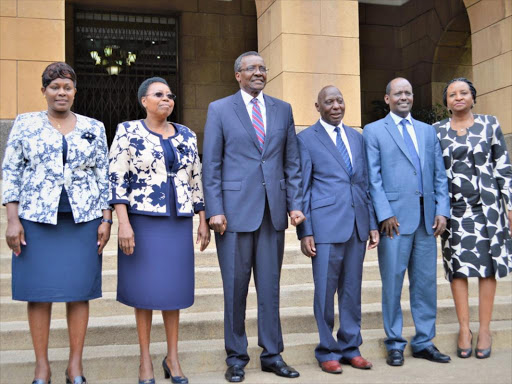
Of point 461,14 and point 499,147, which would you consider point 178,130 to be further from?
point 461,14

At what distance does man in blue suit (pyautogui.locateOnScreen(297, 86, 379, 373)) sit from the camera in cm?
471

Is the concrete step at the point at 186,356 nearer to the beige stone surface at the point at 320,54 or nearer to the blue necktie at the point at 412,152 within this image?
the blue necktie at the point at 412,152

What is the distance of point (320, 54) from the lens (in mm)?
8750

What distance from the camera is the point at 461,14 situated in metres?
12.2

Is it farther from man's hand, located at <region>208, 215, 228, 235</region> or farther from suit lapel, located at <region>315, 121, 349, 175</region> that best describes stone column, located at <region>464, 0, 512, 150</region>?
man's hand, located at <region>208, 215, 228, 235</region>

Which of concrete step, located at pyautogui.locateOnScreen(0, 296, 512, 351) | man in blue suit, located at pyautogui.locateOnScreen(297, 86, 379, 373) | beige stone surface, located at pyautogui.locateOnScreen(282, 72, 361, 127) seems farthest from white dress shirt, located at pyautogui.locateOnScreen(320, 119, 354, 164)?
beige stone surface, located at pyautogui.locateOnScreen(282, 72, 361, 127)

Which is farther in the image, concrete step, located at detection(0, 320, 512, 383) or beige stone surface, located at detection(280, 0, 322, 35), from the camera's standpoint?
beige stone surface, located at detection(280, 0, 322, 35)

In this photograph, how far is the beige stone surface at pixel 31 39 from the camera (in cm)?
800

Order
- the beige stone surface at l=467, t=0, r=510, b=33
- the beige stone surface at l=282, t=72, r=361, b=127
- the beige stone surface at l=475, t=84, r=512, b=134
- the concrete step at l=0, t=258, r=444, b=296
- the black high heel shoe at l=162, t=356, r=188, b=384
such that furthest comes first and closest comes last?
the beige stone surface at l=467, t=0, r=510, b=33, the beige stone surface at l=475, t=84, r=512, b=134, the beige stone surface at l=282, t=72, r=361, b=127, the concrete step at l=0, t=258, r=444, b=296, the black high heel shoe at l=162, t=356, r=188, b=384


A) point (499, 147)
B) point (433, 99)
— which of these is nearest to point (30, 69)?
point (499, 147)

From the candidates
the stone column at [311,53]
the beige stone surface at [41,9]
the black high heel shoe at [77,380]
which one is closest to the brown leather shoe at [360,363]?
the black high heel shoe at [77,380]

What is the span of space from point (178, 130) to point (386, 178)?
1639mm

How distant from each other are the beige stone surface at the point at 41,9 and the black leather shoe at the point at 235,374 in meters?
5.51

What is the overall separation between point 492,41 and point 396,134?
17.3 ft
